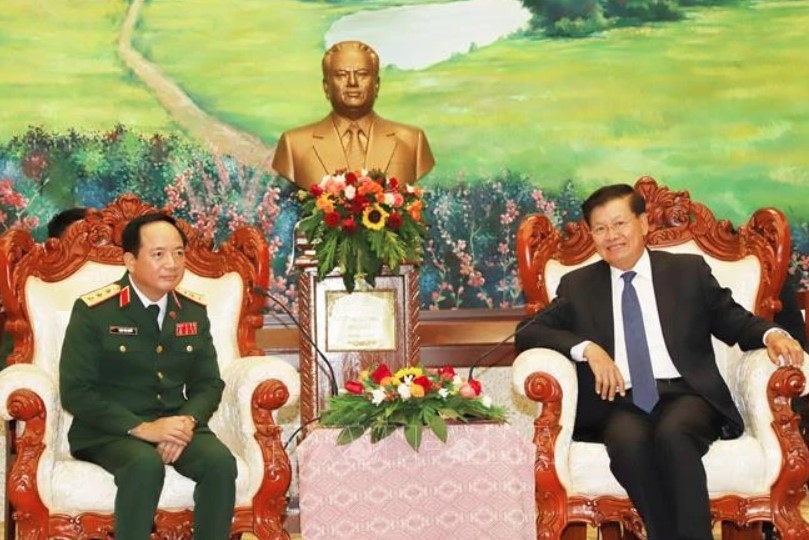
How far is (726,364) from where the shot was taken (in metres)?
4.17

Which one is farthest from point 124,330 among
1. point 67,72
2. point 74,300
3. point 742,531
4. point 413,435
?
point 67,72

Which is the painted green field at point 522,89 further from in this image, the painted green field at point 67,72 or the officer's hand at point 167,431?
the officer's hand at point 167,431

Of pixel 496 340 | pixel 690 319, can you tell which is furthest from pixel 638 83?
pixel 690 319

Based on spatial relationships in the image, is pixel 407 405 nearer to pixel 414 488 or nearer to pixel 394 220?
pixel 414 488

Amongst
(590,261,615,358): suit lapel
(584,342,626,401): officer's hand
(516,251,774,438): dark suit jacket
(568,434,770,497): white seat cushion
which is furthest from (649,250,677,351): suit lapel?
(568,434,770,497): white seat cushion

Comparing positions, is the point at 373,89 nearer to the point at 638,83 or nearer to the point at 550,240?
the point at 550,240

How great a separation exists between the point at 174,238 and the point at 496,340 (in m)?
2.32

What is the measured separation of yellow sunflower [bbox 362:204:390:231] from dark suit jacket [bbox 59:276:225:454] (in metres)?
0.87

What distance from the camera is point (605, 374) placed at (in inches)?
142

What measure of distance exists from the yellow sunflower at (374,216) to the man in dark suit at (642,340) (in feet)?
2.47

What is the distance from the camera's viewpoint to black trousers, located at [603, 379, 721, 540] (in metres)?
3.40

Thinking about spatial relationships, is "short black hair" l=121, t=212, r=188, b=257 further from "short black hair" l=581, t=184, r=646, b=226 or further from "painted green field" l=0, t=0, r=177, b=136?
"painted green field" l=0, t=0, r=177, b=136

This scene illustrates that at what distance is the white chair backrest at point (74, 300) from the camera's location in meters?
4.02

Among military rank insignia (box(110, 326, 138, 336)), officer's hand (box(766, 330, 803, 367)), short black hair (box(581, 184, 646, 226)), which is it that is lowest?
officer's hand (box(766, 330, 803, 367))
